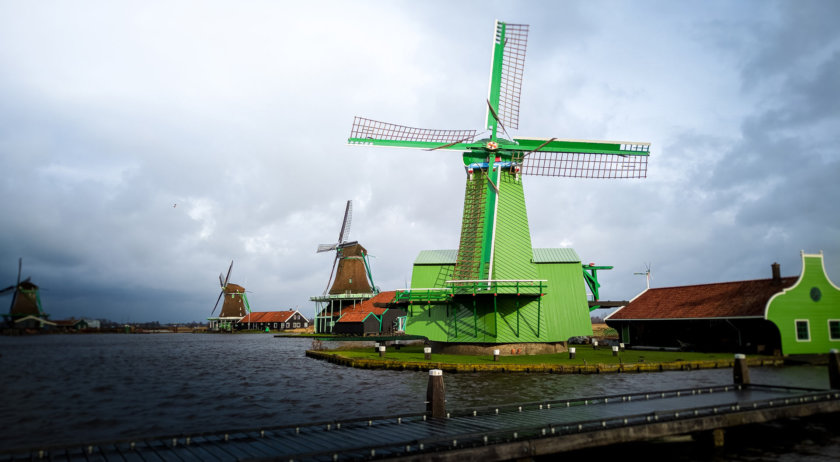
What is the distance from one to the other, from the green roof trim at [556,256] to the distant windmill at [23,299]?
123253 millimetres

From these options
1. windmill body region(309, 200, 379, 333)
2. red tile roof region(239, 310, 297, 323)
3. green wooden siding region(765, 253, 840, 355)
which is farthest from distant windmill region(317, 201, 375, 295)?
green wooden siding region(765, 253, 840, 355)

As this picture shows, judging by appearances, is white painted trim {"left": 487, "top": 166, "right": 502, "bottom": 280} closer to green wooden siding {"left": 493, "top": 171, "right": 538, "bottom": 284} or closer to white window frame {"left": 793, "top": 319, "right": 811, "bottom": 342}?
green wooden siding {"left": 493, "top": 171, "right": 538, "bottom": 284}

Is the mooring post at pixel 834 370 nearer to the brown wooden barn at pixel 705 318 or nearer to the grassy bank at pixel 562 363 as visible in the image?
the grassy bank at pixel 562 363

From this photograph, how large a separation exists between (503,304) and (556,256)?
6931 mm

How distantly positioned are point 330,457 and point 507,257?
26285mm

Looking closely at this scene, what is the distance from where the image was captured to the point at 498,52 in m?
37.7

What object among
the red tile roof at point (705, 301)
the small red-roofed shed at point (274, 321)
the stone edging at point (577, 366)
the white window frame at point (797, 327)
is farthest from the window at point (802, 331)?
the small red-roofed shed at point (274, 321)

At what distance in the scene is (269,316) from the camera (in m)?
125

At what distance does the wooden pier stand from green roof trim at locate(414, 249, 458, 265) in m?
23.1

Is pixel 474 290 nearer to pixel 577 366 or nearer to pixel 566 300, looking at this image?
pixel 577 366

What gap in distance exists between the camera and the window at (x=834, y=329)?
3203 centimetres

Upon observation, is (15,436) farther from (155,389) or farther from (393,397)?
(393,397)

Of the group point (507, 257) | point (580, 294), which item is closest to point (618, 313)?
point (580, 294)

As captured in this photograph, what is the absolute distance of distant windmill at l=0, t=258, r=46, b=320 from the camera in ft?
371
